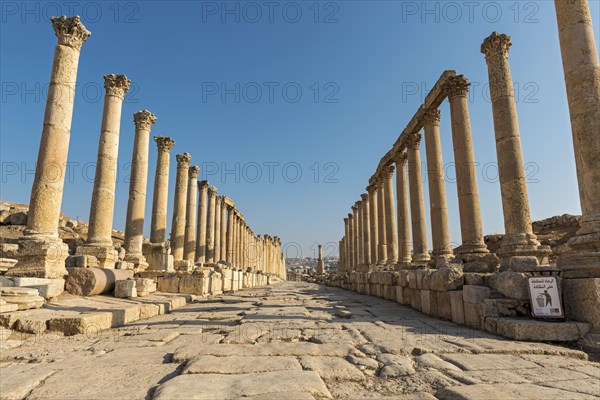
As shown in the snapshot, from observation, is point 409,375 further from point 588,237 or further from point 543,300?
A: point 588,237

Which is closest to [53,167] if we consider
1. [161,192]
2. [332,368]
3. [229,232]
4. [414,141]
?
[161,192]

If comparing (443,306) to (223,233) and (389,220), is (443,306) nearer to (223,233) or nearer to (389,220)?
(389,220)

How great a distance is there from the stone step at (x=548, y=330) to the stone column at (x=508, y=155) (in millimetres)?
4251

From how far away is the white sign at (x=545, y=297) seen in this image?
18.7 feet

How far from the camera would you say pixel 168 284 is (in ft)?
45.8

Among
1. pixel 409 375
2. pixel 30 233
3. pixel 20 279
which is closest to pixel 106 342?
pixel 20 279

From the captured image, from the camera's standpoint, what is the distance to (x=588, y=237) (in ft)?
21.4

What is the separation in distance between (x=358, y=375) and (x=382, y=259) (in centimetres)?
2080

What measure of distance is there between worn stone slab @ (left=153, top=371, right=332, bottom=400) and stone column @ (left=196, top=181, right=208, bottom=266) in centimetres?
2300

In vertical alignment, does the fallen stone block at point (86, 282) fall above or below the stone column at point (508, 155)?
below

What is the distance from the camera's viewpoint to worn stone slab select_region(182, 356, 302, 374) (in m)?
3.84

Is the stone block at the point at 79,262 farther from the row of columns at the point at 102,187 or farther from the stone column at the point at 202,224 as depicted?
the stone column at the point at 202,224

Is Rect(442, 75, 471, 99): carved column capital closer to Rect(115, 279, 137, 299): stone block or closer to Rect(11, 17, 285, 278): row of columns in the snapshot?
Rect(11, 17, 285, 278): row of columns

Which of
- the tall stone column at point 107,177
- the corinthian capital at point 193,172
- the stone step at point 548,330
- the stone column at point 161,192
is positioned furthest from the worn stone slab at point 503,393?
the corinthian capital at point 193,172
